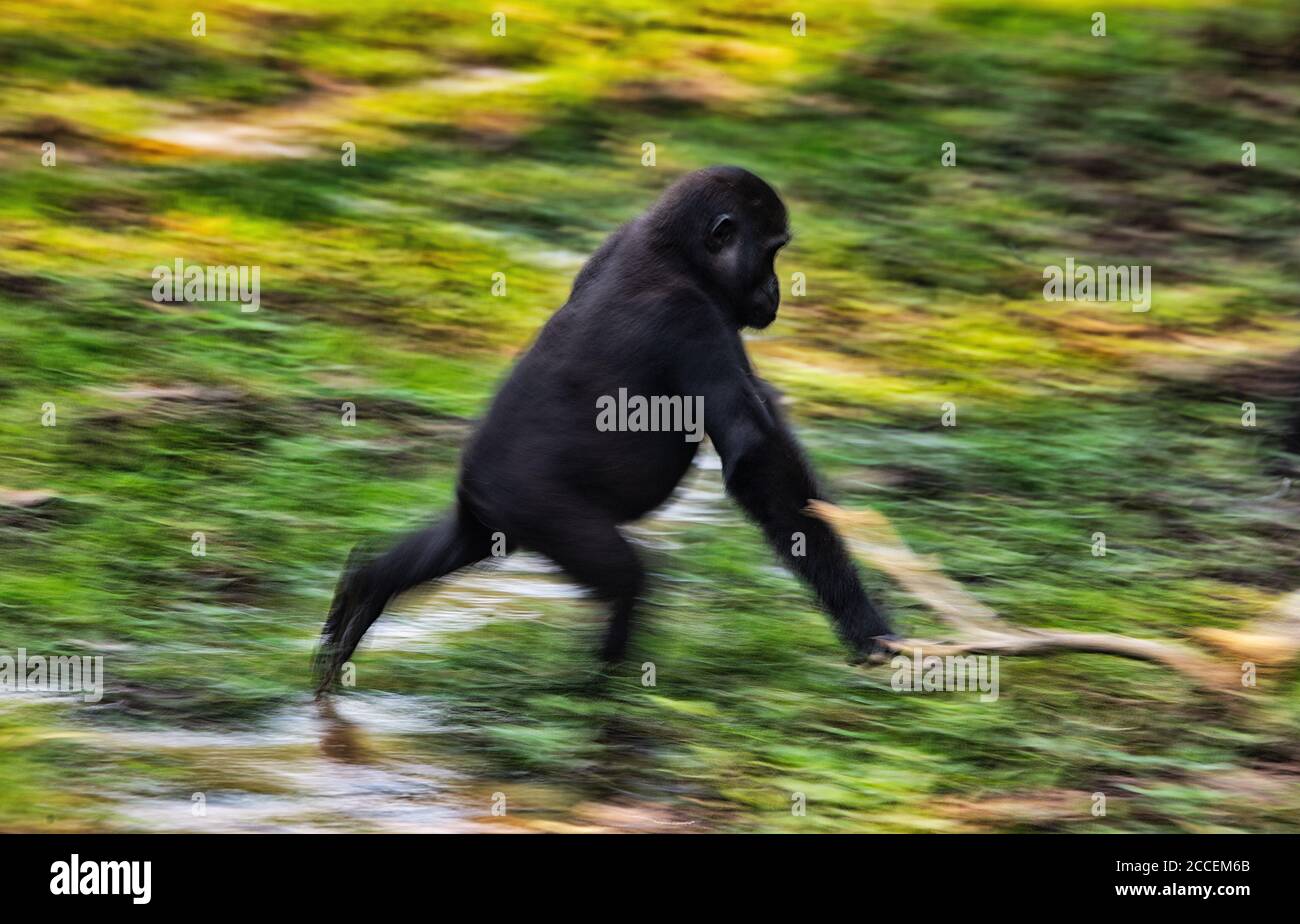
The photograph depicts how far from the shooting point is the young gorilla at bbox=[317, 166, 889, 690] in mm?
5621

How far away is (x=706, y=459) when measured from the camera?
28.0 feet

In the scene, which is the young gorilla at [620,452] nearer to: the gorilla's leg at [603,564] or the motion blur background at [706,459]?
the gorilla's leg at [603,564]

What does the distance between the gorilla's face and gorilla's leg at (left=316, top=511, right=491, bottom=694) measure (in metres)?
1.25

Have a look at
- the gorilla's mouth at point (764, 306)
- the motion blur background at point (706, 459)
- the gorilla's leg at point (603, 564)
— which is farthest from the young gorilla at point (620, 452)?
the motion blur background at point (706, 459)

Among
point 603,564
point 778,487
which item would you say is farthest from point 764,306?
point 603,564

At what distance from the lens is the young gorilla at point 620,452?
5.62m

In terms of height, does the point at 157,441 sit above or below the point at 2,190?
below

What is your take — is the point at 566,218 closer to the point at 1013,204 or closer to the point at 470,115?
the point at 470,115

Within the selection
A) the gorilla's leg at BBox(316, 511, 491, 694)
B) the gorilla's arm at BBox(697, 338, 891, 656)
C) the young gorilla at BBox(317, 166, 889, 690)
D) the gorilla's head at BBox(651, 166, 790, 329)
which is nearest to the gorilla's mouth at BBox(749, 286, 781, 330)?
the gorilla's head at BBox(651, 166, 790, 329)

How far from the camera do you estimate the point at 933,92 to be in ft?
41.7

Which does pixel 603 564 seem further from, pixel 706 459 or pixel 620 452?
pixel 706 459

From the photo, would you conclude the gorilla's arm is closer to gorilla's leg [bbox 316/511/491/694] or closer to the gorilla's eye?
the gorilla's eye

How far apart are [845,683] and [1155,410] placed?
3.58m

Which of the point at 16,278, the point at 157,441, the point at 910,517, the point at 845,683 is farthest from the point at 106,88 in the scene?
the point at 845,683
